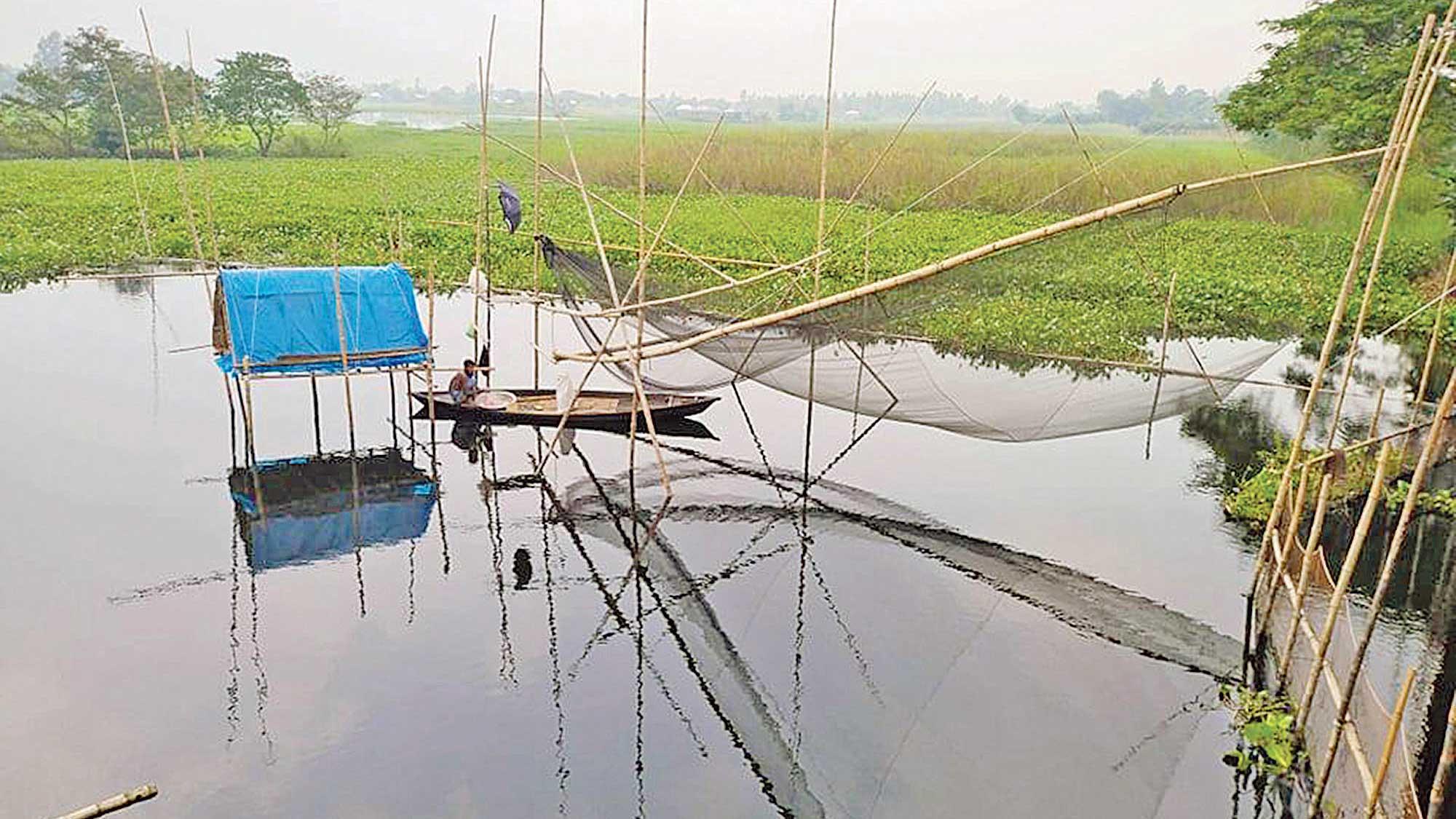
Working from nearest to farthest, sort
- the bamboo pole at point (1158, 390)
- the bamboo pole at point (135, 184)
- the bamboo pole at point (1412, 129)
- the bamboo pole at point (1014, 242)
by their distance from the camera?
the bamboo pole at point (1412, 129)
the bamboo pole at point (1014, 242)
the bamboo pole at point (1158, 390)
the bamboo pole at point (135, 184)

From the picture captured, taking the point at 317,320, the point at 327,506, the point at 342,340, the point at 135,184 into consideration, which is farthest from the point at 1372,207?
the point at 135,184

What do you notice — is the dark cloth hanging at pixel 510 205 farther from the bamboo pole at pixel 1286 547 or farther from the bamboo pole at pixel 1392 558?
the bamboo pole at pixel 1392 558

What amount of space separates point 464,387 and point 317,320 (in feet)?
4.28

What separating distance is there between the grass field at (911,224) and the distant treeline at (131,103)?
3335mm

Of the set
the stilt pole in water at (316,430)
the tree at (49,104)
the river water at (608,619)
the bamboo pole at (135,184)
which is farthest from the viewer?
the tree at (49,104)

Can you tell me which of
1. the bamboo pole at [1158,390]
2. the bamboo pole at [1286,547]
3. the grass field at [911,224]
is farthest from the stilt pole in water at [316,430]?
the bamboo pole at [1286,547]

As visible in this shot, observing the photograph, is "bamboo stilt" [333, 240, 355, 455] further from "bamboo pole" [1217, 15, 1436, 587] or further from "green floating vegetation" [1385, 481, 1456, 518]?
"green floating vegetation" [1385, 481, 1456, 518]

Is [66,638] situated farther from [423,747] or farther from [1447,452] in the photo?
[1447,452]

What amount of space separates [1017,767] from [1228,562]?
117 inches

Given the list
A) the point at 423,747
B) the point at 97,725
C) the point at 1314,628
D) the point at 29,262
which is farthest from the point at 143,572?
the point at 29,262

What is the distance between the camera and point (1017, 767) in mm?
4902

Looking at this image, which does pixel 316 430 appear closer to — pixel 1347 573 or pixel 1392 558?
pixel 1347 573

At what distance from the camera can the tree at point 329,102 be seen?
36.8m

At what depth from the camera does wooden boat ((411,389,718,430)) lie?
9.22 metres
